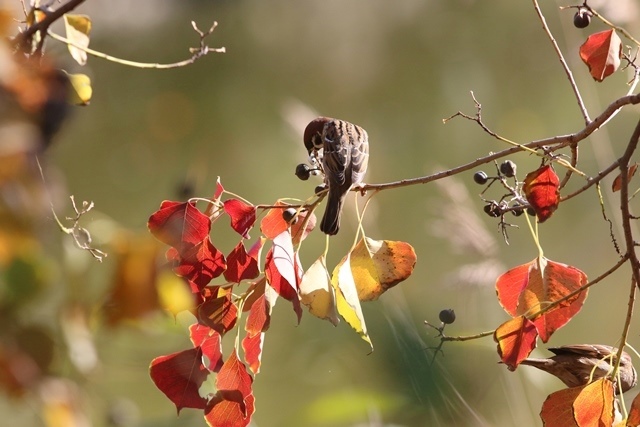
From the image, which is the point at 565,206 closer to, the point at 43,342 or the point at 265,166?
the point at 265,166

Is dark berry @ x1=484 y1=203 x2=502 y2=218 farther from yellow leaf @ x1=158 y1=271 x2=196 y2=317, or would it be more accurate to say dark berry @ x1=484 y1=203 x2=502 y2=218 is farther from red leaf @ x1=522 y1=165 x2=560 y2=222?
yellow leaf @ x1=158 y1=271 x2=196 y2=317

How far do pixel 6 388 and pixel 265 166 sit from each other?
3.04m

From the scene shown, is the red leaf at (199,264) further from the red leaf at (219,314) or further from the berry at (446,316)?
the berry at (446,316)

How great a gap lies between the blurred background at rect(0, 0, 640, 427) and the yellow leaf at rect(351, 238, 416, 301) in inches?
7.1

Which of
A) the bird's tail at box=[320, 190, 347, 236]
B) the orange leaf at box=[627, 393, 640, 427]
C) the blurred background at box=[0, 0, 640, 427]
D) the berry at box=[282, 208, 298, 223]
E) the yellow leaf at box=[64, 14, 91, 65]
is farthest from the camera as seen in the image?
the blurred background at box=[0, 0, 640, 427]

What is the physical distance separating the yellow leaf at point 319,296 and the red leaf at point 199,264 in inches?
3.5

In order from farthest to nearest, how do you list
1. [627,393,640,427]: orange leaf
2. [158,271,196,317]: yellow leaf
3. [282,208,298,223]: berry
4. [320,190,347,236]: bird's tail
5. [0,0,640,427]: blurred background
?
[0,0,640,427]: blurred background
[320,190,347,236]: bird's tail
[282,208,298,223]: berry
[627,393,640,427]: orange leaf
[158,271,196,317]: yellow leaf

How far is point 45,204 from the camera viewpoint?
350mm

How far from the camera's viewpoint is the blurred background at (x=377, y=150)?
64.9 inches

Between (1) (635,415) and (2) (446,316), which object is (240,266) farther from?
(1) (635,415)

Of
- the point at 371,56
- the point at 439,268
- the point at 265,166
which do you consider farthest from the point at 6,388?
the point at 371,56

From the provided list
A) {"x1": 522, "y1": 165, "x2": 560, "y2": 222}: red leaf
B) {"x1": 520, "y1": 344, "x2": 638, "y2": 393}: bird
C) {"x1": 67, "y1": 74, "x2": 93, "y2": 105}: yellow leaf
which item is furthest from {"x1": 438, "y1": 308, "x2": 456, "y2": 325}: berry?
{"x1": 67, "y1": 74, "x2": 93, "y2": 105}: yellow leaf

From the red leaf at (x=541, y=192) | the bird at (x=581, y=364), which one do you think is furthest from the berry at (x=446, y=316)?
the red leaf at (x=541, y=192)

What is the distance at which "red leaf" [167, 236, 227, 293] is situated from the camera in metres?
0.74
